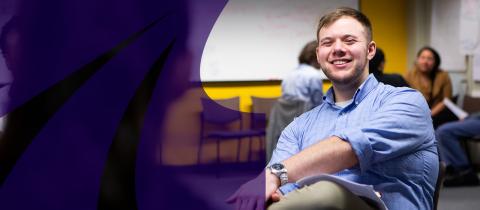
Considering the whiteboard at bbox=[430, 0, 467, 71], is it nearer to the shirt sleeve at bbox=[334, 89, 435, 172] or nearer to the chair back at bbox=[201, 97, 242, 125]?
the shirt sleeve at bbox=[334, 89, 435, 172]

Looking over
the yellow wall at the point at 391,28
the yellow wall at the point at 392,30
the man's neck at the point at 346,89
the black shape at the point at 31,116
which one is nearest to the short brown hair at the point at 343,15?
the man's neck at the point at 346,89

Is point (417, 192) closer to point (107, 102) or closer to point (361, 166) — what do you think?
point (361, 166)

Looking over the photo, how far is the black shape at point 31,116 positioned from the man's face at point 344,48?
1.94 feet

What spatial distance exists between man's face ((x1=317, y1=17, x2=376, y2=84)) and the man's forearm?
Answer: 0.24m

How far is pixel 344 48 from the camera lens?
1165mm

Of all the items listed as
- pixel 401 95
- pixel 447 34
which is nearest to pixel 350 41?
pixel 401 95

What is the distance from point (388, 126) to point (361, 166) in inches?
4.2

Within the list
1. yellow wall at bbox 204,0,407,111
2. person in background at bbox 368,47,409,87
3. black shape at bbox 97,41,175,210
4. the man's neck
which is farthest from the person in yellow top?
black shape at bbox 97,41,175,210

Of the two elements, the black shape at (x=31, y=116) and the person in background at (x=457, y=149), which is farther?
the person in background at (x=457, y=149)

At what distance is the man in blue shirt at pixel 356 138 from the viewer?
98 cm

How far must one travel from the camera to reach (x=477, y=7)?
209 inches

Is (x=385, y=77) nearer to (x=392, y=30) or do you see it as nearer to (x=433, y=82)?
(x=433, y=82)

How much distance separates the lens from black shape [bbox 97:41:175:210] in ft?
2.50
